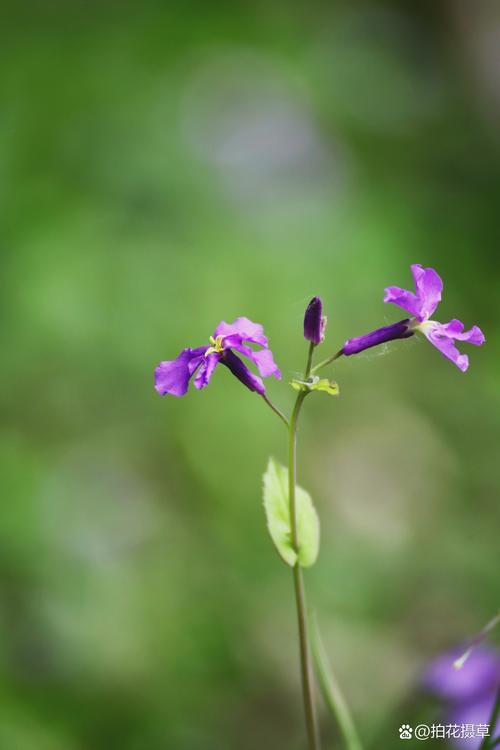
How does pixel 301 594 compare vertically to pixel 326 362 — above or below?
below

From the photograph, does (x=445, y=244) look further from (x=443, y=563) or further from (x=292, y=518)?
(x=292, y=518)

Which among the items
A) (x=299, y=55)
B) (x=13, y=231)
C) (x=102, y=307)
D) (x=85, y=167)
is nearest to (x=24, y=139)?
(x=85, y=167)

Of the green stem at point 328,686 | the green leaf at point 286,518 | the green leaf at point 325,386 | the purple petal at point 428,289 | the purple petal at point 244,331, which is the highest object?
the purple petal at point 428,289

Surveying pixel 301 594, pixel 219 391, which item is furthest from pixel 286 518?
pixel 219 391

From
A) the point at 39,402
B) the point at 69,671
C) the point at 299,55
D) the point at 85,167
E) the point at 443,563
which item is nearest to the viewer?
the point at 69,671

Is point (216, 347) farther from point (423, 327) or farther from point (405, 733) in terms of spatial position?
point (405, 733)

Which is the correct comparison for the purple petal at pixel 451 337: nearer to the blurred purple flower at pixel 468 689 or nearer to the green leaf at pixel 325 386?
the green leaf at pixel 325 386

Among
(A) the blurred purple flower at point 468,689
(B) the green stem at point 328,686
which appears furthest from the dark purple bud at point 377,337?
(A) the blurred purple flower at point 468,689
